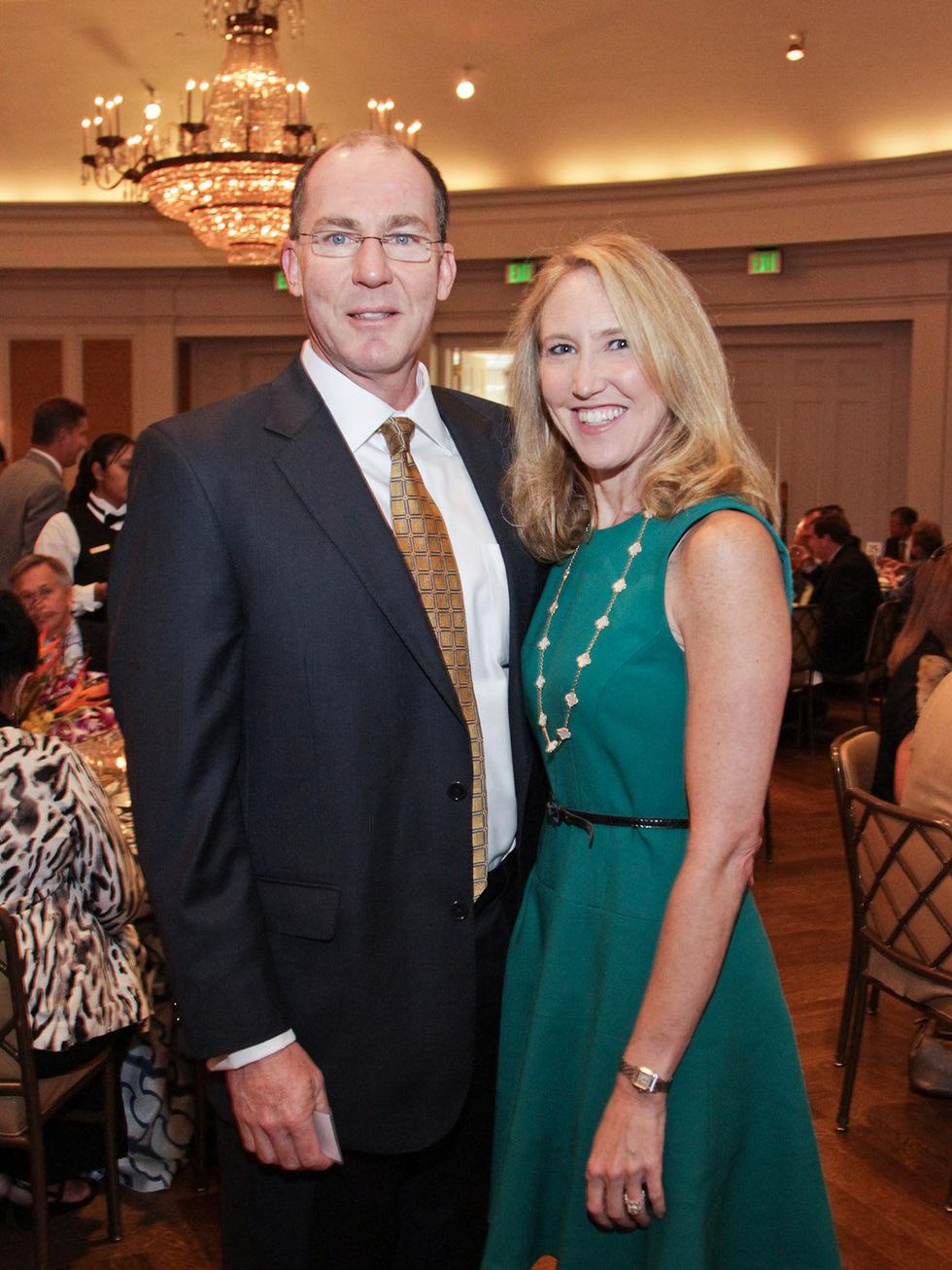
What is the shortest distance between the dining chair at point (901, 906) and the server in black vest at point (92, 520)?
3384 mm

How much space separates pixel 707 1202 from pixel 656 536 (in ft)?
2.75

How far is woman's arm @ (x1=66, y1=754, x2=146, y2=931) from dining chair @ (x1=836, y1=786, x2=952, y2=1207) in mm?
1698

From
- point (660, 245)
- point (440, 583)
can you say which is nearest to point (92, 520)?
point (440, 583)

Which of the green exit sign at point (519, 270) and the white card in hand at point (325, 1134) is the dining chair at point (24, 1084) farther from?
the green exit sign at point (519, 270)

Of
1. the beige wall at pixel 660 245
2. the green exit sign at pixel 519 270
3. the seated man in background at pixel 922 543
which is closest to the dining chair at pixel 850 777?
the seated man in background at pixel 922 543

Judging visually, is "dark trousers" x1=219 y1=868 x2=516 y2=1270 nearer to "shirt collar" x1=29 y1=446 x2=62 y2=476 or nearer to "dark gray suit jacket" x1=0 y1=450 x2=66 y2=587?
"dark gray suit jacket" x1=0 y1=450 x2=66 y2=587

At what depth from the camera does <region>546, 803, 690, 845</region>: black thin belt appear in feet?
5.24

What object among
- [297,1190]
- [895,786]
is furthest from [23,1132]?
[895,786]

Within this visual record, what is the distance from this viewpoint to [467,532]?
1.82 metres

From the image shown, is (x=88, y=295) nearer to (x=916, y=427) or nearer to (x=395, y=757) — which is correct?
(x=916, y=427)

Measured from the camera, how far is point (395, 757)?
158 centimetres

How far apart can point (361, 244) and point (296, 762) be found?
0.69 metres

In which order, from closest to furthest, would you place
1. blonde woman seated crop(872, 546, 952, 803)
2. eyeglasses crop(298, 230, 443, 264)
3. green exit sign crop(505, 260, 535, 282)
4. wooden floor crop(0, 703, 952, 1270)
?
eyeglasses crop(298, 230, 443, 264)
wooden floor crop(0, 703, 952, 1270)
blonde woman seated crop(872, 546, 952, 803)
green exit sign crop(505, 260, 535, 282)

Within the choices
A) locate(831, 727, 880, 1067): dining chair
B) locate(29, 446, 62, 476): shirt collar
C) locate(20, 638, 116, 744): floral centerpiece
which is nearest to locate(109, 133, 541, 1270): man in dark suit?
locate(20, 638, 116, 744): floral centerpiece
